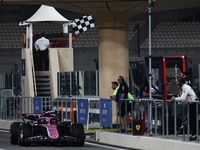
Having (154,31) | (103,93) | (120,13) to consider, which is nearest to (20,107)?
(103,93)

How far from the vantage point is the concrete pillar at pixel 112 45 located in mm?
12109

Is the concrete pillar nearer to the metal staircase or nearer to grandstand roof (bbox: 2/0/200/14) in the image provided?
grandstand roof (bbox: 2/0/200/14)

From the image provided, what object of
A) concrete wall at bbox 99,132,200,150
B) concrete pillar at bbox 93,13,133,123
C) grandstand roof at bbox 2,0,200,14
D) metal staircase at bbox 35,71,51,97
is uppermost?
grandstand roof at bbox 2,0,200,14

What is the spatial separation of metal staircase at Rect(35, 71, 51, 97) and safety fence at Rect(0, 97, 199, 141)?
234 inches

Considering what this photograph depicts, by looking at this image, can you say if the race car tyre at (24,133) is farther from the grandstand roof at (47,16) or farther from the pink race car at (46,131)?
the grandstand roof at (47,16)

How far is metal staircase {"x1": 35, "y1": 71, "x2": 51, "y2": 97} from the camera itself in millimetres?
20281

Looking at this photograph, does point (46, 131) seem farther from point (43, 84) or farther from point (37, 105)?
point (43, 84)

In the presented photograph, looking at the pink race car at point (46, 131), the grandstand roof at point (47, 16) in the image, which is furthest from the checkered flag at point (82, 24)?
the pink race car at point (46, 131)

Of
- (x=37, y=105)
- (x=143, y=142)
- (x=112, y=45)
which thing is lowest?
(x=143, y=142)

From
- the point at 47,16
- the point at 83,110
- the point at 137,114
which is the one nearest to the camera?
the point at 137,114

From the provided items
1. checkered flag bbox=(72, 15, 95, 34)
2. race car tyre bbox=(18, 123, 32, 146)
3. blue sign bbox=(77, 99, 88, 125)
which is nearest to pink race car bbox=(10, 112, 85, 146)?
race car tyre bbox=(18, 123, 32, 146)

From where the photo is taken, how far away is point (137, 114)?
9883mm

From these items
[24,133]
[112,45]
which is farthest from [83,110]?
[24,133]

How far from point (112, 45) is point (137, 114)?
9.14ft
